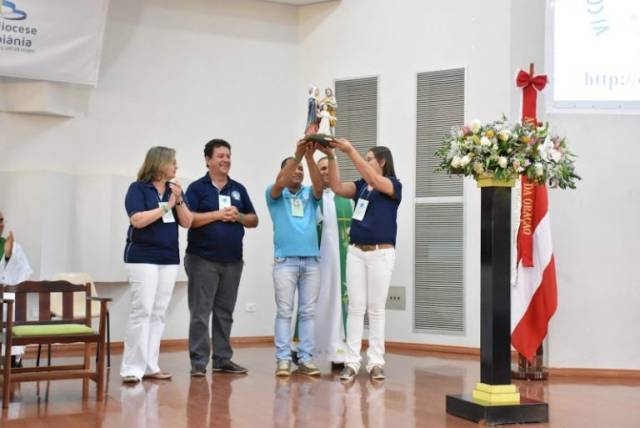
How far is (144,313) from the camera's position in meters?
5.11

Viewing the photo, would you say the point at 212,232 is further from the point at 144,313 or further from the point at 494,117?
the point at 494,117

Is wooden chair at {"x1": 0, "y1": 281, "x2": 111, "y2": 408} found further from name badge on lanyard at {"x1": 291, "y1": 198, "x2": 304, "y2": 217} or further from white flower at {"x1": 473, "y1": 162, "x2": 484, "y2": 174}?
white flower at {"x1": 473, "y1": 162, "x2": 484, "y2": 174}

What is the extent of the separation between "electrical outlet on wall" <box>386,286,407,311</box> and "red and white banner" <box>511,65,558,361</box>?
1.90 m

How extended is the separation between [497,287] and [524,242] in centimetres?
161

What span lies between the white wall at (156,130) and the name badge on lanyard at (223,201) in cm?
188

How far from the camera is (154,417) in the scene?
4047 millimetres

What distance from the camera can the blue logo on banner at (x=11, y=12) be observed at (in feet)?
21.3

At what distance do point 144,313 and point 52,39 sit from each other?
2815 mm

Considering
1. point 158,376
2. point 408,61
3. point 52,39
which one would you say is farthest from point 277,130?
point 158,376

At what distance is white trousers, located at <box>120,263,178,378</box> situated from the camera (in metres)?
5.09

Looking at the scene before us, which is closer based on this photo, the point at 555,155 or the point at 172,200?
the point at 555,155

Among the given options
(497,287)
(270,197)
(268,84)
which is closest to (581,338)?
(497,287)

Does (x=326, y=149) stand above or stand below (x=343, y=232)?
above

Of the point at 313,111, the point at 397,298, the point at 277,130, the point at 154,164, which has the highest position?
the point at 277,130
